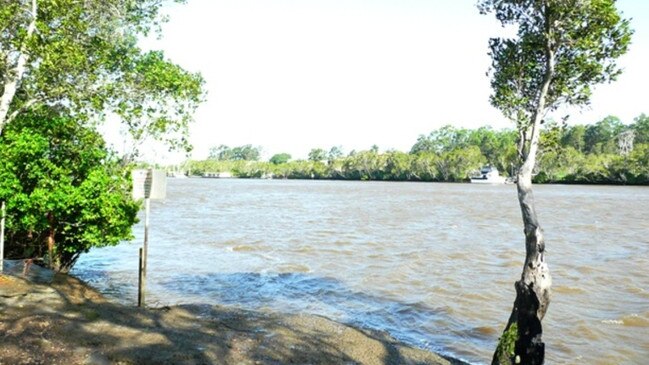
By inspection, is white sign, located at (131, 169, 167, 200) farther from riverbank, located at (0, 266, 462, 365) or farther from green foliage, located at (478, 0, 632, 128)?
green foliage, located at (478, 0, 632, 128)

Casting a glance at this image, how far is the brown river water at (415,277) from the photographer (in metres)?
12.4

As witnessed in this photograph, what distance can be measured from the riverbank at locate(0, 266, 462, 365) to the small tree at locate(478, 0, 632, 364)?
79.9 inches

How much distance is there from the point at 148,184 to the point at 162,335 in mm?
3926

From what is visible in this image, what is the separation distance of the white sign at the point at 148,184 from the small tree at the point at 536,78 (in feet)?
24.7

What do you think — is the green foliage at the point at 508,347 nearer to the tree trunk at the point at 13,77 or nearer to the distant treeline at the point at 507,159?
the tree trunk at the point at 13,77

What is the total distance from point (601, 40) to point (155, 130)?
35.4 ft

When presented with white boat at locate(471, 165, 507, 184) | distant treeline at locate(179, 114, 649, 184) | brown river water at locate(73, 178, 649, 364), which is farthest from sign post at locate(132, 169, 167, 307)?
white boat at locate(471, 165, 507, 184)

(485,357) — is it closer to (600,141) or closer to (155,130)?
(155,130)

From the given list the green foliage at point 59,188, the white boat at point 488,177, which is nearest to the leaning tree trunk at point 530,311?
the green foliage at point 59,188

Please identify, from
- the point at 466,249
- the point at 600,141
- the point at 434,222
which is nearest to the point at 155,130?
the point at 466,249

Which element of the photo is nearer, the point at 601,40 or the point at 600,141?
the point at 601,40

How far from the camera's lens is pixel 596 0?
8.82 m

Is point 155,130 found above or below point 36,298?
above

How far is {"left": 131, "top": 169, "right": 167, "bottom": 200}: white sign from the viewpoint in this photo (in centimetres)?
1137
